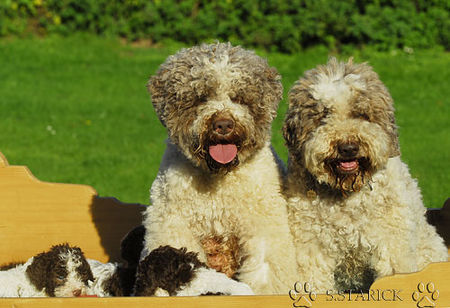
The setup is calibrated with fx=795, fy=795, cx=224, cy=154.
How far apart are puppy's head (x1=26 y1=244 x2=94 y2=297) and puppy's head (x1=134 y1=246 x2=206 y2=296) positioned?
25.2 inches

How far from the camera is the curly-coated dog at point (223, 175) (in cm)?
453

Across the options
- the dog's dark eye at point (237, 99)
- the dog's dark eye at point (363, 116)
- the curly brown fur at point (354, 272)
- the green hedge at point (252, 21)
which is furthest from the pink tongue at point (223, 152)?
the green hedge at point (252, 21)

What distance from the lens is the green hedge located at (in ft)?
40.6

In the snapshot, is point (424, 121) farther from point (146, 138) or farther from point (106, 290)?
point (106, 290)

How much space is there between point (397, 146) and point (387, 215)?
0.41 m

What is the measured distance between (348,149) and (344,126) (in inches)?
5.2

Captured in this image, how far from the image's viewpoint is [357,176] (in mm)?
4500

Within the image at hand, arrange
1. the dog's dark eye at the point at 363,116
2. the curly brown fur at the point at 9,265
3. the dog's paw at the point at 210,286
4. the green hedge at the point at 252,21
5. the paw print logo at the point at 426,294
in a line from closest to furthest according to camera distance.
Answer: the paw print logo at the point at 426,294 → the dog's paw at the point at 210,286 → the dog's dark eye at the point at 363,116 → the curly brown fur at the point at 9,265 → the green hedge at the point at 252,21

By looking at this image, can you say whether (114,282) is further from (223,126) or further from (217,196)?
(223,126)

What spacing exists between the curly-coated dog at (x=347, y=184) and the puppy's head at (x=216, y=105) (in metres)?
0.23

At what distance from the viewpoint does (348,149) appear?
173 inches

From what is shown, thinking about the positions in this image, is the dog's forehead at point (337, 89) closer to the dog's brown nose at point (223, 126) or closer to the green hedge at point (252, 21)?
the dog's brown nose at point (223, 126)

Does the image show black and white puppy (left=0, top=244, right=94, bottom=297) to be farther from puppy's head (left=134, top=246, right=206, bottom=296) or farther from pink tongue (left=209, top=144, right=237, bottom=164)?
pink tongue (left=209, top=144, right=237, bottom=164)

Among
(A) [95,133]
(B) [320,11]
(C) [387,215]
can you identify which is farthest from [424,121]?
(C) [387,215]
